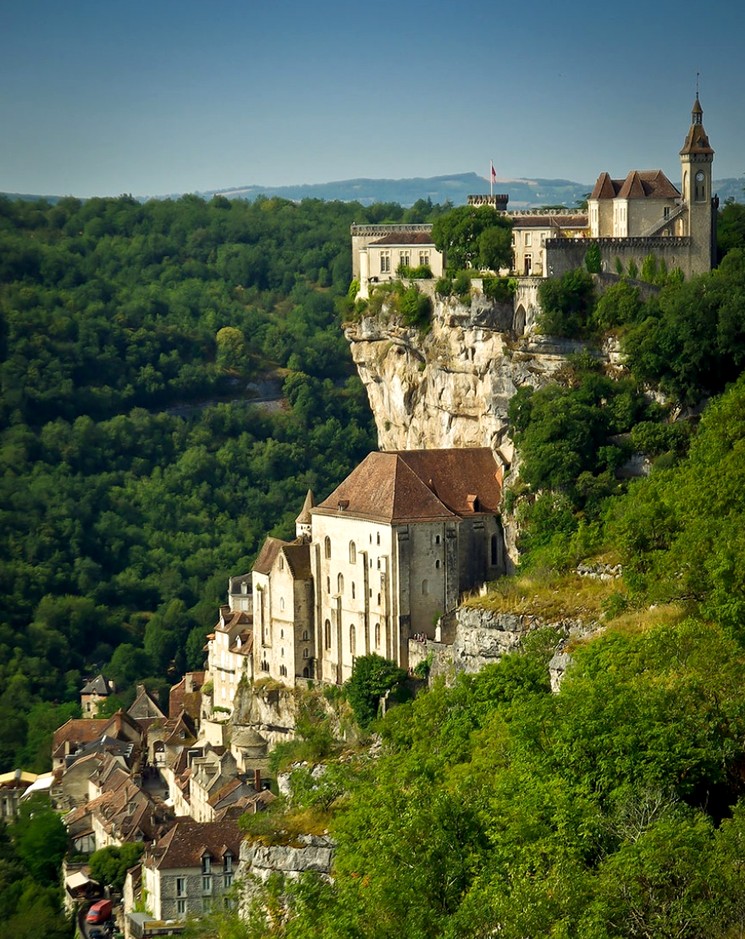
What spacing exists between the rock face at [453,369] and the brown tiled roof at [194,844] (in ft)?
50.5

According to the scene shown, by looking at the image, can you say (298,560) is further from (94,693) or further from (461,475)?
(94,693)

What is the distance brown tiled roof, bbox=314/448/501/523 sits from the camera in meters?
72.6

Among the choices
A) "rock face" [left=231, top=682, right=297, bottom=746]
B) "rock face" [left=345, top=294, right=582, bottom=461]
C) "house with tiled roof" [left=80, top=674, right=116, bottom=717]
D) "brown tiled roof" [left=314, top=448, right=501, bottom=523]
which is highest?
"rock face" [left=345, top=294, right=582, bottom=461]

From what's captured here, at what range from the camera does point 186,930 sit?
6372 cm

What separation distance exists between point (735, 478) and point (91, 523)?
7539 centimetres

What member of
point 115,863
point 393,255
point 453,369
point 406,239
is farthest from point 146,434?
point 115,863

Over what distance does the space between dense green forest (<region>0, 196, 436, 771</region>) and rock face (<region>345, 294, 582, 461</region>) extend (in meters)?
23.2

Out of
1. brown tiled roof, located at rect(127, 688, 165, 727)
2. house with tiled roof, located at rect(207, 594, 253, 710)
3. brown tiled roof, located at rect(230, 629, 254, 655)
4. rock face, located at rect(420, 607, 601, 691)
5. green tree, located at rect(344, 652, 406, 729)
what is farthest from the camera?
brown tiled roof, located at rect(127, 688, 165, 727)

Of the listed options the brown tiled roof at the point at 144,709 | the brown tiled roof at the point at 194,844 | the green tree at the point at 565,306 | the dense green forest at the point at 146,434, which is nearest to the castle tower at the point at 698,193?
the green tree at the point at 565,306

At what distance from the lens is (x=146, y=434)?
464ft

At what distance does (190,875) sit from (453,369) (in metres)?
21.2

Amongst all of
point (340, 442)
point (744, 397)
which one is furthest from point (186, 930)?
point (340, 442)

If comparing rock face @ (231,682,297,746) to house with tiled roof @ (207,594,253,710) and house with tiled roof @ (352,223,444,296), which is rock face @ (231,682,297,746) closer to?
house with tiled roof @ (207,594,253,710)

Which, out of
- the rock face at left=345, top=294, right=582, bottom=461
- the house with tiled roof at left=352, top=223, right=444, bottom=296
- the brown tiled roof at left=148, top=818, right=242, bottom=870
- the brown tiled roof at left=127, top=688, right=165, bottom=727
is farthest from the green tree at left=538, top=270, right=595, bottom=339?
the brown tiled roof at left=127, top=688, right=165, bottom=727
